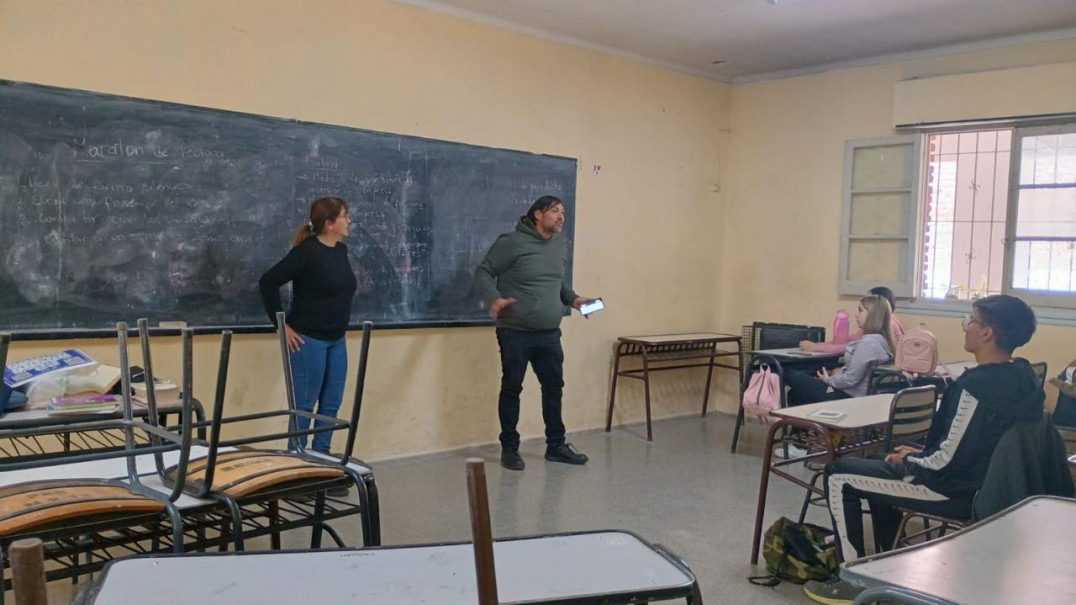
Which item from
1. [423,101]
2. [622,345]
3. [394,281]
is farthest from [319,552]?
[622,345]

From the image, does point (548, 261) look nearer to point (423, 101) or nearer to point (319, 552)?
point (423, 101)

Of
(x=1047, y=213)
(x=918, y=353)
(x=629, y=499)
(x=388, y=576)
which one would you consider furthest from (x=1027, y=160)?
(x=388, y=576)

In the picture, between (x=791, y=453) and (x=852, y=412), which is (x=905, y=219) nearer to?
(x=791, y=453)

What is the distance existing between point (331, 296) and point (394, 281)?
636 mm

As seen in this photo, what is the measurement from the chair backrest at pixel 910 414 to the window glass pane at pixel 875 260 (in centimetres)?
271

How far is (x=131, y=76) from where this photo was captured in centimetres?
379

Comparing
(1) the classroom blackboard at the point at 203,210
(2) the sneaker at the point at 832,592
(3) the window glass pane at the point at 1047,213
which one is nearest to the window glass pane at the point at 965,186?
(3) the window glass pane at the point at 1047,213

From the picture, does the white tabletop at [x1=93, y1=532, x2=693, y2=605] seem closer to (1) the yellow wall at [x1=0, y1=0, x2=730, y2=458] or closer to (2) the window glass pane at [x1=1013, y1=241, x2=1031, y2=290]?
(1) the yellow wall at [x1=0, y1=0, x2=730, y2=458]

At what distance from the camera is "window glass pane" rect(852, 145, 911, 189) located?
18.7ft

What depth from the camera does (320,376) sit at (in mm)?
4160

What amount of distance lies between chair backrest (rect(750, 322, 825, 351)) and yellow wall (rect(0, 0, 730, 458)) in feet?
2.22

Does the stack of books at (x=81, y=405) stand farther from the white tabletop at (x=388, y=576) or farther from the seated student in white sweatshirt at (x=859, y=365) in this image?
the seated student in white sweatshirt at (x=859, y=365)

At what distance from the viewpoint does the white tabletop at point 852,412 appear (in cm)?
310

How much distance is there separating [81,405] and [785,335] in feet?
15.1
